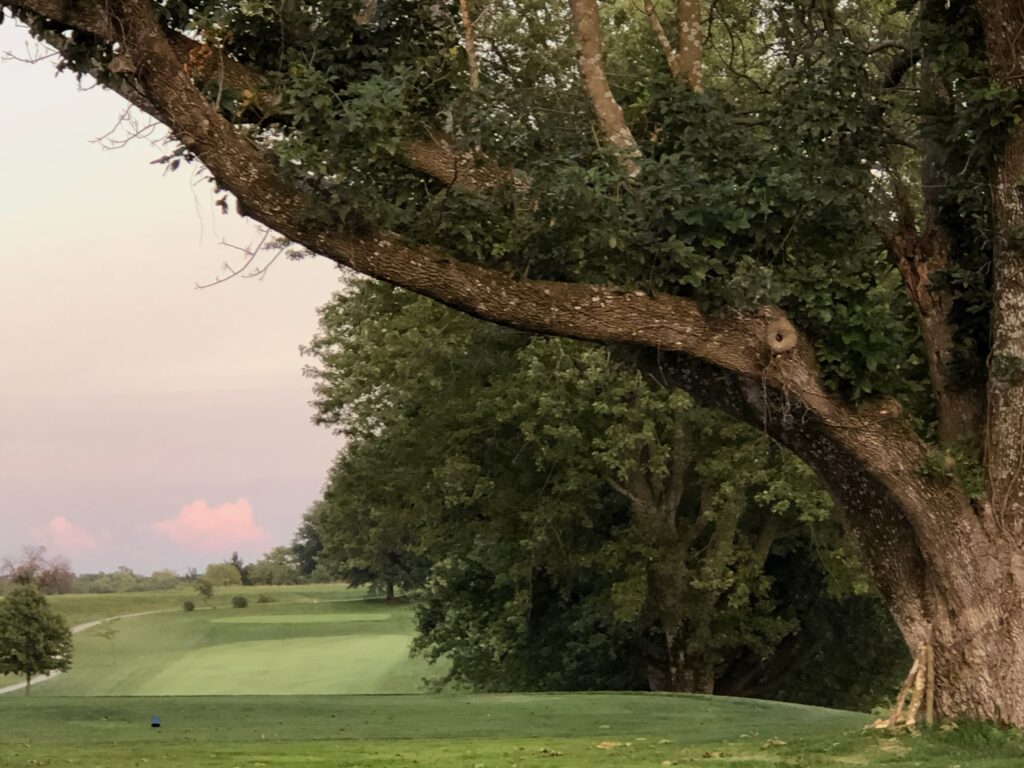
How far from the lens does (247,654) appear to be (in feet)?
181

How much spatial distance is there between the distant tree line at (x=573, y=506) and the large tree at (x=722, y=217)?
28.3ft

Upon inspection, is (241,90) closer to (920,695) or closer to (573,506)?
(920,695)

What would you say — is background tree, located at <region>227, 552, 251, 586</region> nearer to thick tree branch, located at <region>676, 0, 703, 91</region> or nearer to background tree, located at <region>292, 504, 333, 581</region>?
background tree, located at <region>292, 504, 333, 581</region>

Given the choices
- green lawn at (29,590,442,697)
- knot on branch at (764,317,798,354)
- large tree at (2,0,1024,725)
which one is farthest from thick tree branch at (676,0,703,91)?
green lawn at (29,590,442,697)

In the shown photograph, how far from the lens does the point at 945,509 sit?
11328 mm

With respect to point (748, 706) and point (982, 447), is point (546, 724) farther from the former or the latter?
point (982, 447)

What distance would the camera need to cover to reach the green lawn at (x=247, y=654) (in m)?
47.1

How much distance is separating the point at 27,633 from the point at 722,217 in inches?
1039

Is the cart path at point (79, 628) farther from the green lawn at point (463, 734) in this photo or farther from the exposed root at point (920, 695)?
the exposed root at point (920, 695)

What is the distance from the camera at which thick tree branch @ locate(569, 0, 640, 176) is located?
39.2ft

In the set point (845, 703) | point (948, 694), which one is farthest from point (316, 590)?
point (948, 694)

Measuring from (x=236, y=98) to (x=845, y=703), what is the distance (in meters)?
23.3

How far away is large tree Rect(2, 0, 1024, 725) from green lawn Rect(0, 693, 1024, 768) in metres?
1.39

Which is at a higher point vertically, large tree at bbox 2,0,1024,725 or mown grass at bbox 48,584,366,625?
large tree at bbox 2,0,1024,725
